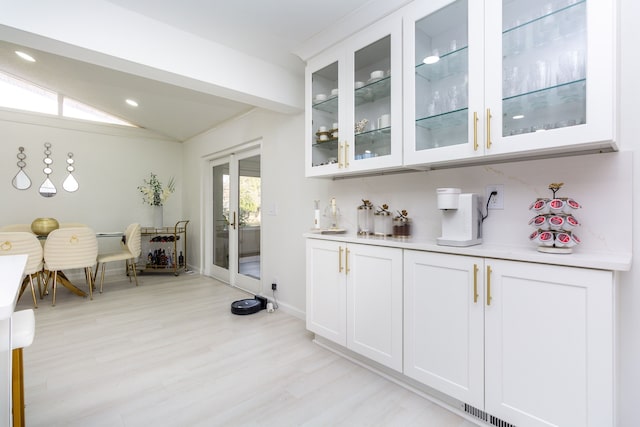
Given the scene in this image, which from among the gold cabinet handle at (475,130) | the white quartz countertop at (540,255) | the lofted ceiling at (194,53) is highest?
the lofted ceiling at (194,53)

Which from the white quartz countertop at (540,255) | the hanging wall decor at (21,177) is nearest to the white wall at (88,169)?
the hanging wall decor at (21,177)

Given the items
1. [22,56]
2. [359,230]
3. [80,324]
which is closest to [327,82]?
[359,230]

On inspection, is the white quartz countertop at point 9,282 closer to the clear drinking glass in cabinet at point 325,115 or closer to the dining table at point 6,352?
the dining table at point 6,352

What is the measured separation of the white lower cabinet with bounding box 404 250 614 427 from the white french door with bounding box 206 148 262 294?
2.73 meters

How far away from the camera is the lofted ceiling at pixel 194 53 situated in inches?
84.7

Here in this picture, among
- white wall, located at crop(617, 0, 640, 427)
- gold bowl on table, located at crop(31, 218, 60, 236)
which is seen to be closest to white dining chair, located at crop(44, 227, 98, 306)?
gold bowl on table, located at crop(31, 218, 60, 236)

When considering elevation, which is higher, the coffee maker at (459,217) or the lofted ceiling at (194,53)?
the lofted ceiling at (194,53)

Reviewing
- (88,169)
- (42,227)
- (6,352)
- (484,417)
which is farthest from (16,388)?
(88,169)

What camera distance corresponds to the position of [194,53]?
249 centimetres

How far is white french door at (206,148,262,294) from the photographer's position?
14.1ft

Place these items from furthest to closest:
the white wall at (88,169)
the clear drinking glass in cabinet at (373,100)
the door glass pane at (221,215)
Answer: the door glass pane at (221,215), the white wall at (88,169), the clear drinking glass in cabinet at (373,100)

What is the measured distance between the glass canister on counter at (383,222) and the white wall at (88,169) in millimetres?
4956

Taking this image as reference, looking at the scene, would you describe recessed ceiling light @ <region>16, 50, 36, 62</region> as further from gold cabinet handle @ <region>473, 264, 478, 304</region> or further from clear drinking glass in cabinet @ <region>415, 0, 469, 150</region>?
gold cabinet handle @ <region>473, 264, 478, 304</region>

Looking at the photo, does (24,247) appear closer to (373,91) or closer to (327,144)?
(327,144)
